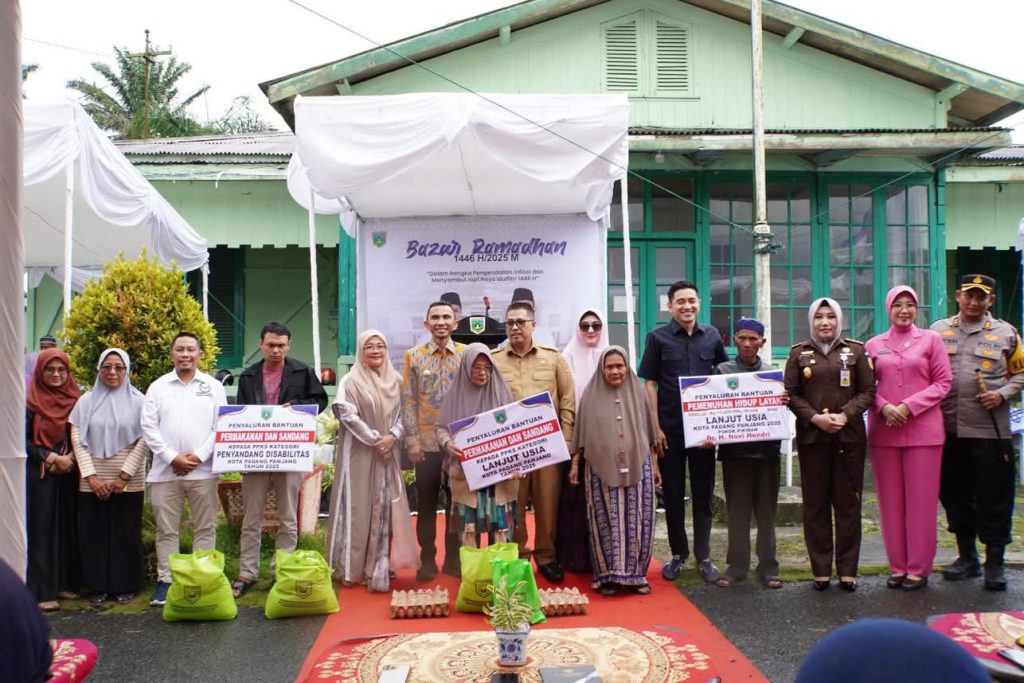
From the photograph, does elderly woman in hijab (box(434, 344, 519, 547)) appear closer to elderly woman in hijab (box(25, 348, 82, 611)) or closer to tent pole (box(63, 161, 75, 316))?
elderly woman in hijab (box(25, 348, 82, 611))

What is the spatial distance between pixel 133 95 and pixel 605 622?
3118 cm

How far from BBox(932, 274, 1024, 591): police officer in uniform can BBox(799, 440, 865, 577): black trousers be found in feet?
2.36

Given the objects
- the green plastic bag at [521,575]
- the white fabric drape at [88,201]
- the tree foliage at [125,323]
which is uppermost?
the white fabric drape at [88,201]

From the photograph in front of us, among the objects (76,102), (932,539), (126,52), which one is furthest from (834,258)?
(126,52)

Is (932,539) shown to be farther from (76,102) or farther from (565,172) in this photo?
(76,102)

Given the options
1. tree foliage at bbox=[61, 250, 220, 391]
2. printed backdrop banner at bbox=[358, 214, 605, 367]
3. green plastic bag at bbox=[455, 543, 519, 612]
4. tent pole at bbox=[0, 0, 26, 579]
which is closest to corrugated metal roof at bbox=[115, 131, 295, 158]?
printed backdrop banner at bbox=[358, 214, 605, 367]

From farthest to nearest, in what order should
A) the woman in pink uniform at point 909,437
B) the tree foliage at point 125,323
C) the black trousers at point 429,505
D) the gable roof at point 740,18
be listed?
the gable roof at point 740,18, the tree foliage at point 125,323, the black trousers at point 429,505, the woman in pink uniform at point 909,437

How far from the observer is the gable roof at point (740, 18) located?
1055 cm

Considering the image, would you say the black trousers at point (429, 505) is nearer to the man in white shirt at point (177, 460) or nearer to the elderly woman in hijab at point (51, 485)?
the man in white shirt at point (177, 460)

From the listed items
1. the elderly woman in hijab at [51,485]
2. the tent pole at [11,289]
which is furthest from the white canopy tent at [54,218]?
the elderly woman in hijab at [51,485]

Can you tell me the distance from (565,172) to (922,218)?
6.09 metres

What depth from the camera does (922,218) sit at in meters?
11.4

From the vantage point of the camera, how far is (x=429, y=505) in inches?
245

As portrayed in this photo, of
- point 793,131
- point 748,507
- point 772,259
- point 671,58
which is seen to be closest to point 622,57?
point 671,58
